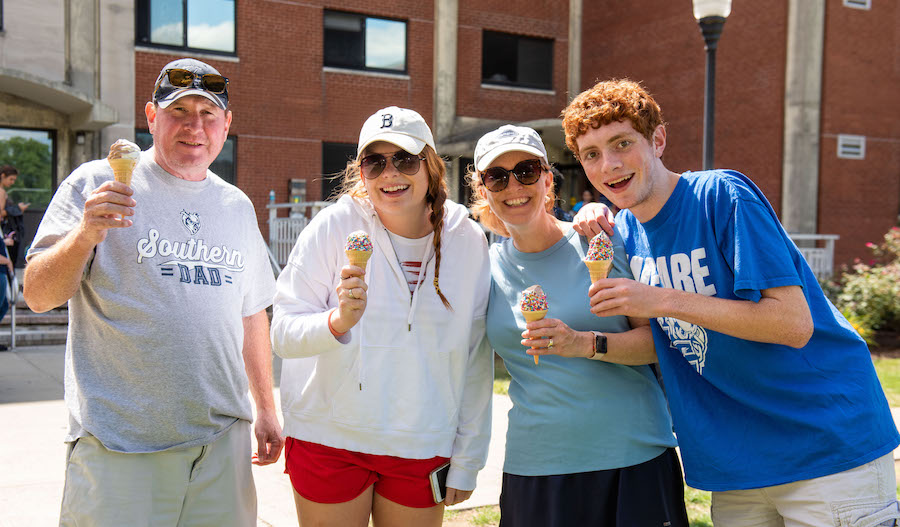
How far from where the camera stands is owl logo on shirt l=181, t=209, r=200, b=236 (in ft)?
9.26

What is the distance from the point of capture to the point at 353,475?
9.59 ft

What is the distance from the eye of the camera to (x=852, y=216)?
61.2 ft

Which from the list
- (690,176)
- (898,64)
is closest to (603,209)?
(690,176)

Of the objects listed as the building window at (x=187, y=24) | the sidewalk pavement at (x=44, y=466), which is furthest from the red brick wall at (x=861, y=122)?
the building window at (x=187, y=24)

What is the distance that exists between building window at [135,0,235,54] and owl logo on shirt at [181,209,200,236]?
1635cm

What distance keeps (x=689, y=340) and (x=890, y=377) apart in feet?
29.8

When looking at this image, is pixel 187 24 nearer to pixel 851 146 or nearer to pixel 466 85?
pixel 466 85

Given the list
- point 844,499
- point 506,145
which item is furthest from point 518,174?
point 844,499

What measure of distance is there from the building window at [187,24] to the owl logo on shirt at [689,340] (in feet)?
56.6

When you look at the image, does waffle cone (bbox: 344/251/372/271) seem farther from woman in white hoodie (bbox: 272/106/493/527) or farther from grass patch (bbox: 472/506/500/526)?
grass patch (bbox: 472/506/500/526)

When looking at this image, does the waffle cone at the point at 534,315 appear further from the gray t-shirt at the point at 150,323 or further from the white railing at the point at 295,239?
the white railing at the point at 295,239

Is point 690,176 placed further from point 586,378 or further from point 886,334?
point 886,334

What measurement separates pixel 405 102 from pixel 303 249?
17835mm

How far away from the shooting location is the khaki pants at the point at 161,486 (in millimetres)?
2641
